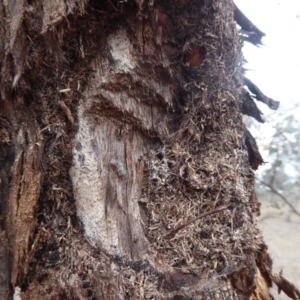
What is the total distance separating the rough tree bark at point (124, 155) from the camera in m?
0.89

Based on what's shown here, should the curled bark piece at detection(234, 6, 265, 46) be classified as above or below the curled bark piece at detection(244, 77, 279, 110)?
above

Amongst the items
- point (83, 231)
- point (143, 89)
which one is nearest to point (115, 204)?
point (83, 231)

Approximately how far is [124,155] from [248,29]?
722 mm

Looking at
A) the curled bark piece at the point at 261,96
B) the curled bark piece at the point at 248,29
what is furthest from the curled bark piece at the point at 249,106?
the curled bark piece at the point at 248,29

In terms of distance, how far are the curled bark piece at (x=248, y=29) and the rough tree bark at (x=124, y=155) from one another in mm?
140

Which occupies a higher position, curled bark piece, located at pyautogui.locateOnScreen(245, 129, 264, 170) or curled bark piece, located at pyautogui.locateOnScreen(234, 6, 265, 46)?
curled bark piece, located at pyautogui.locateOnScreen(234, 6, 265, 46)

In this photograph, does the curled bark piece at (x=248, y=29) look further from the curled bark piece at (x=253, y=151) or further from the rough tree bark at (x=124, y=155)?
the curled bark piece at (x=253, y=151)

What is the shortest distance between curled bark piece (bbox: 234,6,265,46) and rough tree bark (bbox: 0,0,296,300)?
→ 0.46 ft

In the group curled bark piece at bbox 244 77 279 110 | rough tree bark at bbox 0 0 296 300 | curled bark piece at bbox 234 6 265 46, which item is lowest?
rough tree bark at bbox 0 0 296 300

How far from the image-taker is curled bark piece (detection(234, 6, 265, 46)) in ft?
4.13

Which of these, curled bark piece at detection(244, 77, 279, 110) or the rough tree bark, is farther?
curled bark piece at detection(244, 77, 279, 110)

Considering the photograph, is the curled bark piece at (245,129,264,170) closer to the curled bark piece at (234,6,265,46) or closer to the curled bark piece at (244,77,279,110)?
the curled bark piece at (244,77,279,110)

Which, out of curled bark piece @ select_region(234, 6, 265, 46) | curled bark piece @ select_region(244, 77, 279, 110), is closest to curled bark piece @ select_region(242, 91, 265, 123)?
curled bark piece @ select_region(244, 77, 279, 110)

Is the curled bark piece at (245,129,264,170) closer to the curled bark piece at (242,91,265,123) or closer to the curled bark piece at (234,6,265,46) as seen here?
the curled bark piece at (242,91,265,123)
